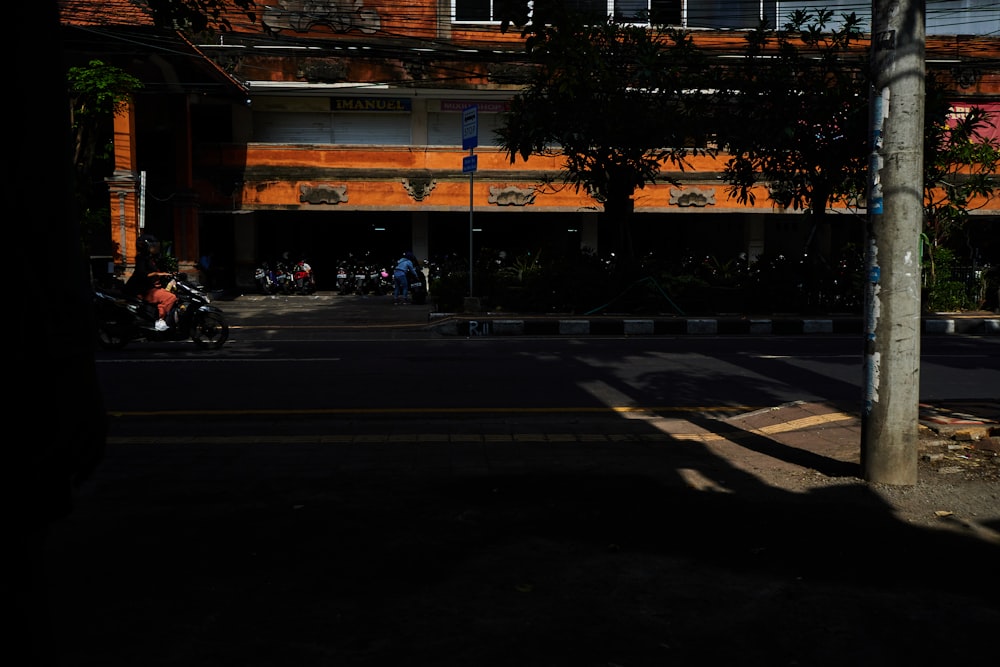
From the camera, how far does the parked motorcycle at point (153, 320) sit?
12023 mm

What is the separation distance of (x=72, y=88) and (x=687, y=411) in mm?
15093

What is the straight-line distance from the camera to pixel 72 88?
60.8ft

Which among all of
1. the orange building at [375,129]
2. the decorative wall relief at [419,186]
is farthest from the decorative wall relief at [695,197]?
the decorative wall relief at [419,186]

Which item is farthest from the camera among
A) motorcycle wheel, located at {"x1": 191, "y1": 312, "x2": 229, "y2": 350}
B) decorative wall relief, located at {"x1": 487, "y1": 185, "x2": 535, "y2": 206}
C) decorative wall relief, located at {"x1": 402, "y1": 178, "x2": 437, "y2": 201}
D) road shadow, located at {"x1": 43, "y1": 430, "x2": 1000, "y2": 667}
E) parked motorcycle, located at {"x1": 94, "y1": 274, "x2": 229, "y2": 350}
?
decorative wall relief, located at {"x1": 487, "y1": 185, "x2": 535, "y2": 206}

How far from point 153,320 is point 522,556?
917 centimetres

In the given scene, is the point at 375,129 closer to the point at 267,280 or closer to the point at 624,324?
the point at 267,280

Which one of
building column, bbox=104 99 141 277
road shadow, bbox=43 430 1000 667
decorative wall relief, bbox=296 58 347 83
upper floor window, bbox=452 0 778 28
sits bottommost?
road shadow, bbox=43 430 1000 667

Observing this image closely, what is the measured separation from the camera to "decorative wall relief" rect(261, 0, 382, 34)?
91.8ft

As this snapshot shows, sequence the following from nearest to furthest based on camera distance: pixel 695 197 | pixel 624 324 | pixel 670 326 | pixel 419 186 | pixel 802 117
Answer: pixel 624 324 < pixel 670 326 < pixel 802 117 < pixel 419 186 < pixel 695 197

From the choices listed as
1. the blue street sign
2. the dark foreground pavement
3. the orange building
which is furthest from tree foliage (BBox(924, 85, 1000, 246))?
the dark foreground pavement

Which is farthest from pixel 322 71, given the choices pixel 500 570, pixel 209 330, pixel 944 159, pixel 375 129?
pixel 500 570

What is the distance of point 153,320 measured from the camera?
39.8ft

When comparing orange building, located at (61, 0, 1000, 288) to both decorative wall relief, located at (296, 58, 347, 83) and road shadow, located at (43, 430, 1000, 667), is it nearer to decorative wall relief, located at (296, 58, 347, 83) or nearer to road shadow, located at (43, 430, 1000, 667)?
decorative wall relief, located at (296, 58, 347, 83)

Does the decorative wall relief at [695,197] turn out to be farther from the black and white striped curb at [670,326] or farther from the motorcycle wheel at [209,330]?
the motorcycle wheel at [209,330]
